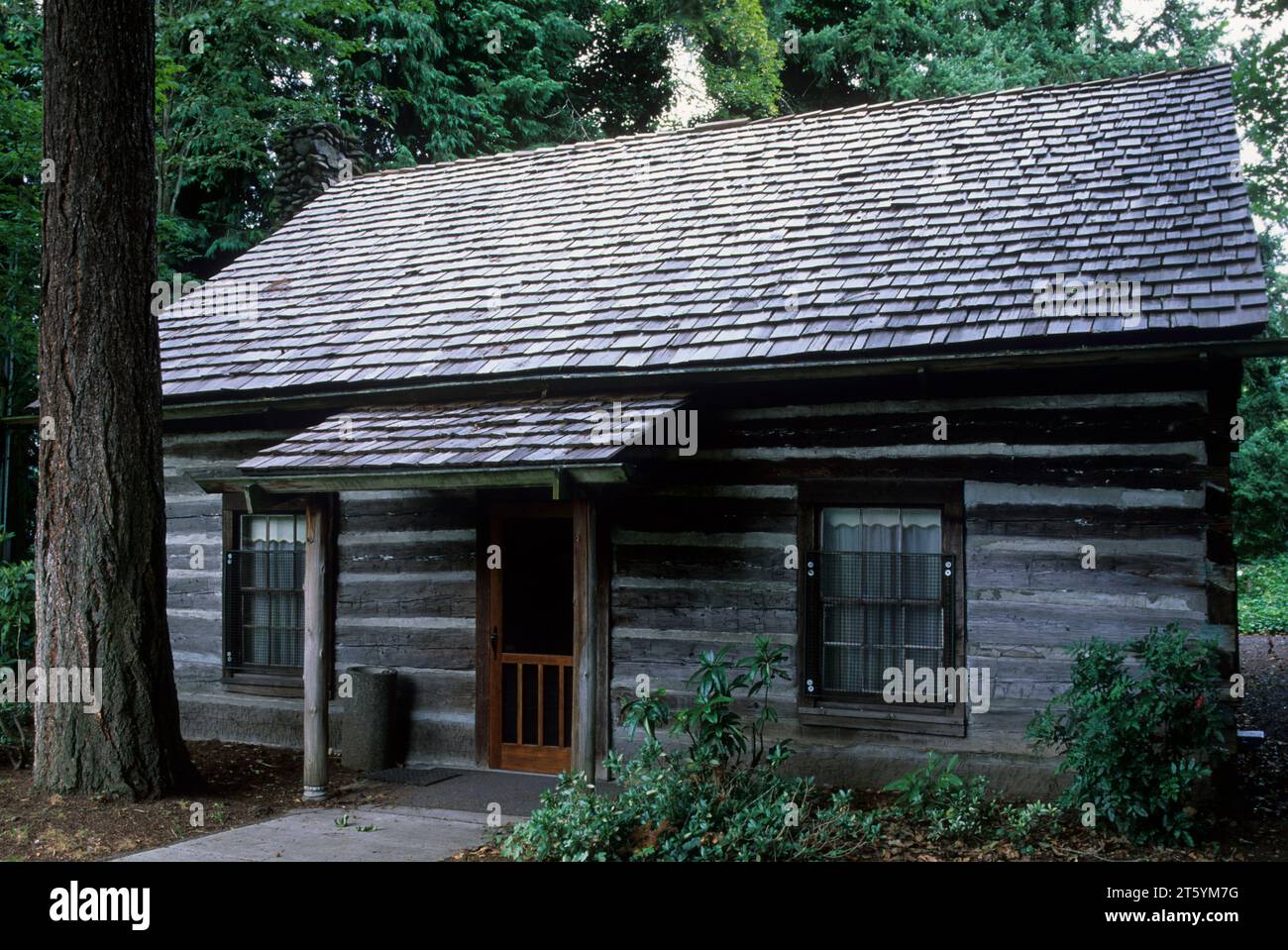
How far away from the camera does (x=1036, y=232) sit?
8.91m

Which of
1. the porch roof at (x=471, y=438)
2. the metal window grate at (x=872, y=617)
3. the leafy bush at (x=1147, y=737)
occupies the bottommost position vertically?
the leafy bush at (x=1147, y=737)

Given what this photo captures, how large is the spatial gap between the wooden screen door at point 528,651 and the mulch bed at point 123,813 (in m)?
1.36

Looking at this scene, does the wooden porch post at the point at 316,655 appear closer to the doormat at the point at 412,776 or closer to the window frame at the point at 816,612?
the doormat at the point at 412,776

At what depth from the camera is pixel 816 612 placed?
8.38 metres

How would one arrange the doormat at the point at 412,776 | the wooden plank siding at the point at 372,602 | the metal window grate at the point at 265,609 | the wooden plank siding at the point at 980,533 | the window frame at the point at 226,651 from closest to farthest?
the wooden plank siding at the point at 980,533, the doormat at the point at 412,776, the wooden plank siding at the point at 372,602, the window frame at the point at 226,651, the metal window grate at the point at 265,609

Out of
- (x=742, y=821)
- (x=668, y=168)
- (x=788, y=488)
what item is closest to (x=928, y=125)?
(x=668, y=168)

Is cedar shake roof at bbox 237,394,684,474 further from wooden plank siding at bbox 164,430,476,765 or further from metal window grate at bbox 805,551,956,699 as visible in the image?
metal window grate at bbox 805,551,956,699

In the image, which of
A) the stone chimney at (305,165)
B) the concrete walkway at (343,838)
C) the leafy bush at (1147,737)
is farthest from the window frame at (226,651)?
the leafy bush at (1147,737)

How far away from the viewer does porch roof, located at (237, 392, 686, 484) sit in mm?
7598

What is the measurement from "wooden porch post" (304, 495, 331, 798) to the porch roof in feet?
1.55

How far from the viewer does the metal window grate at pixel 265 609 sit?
1034 centimetres

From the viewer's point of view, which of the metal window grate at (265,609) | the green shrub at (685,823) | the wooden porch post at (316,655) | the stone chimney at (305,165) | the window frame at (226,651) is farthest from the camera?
the stone chimney at (305,165)
